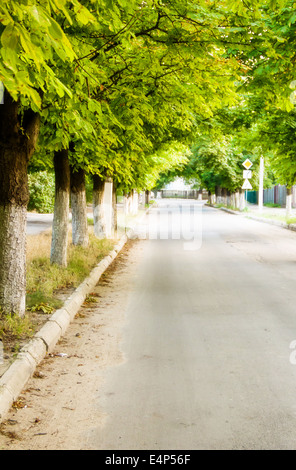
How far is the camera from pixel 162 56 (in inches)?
360

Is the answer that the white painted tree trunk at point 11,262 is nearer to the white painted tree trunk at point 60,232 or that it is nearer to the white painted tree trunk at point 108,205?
the white painted tree trunk at point 60,232

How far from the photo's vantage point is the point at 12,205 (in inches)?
290

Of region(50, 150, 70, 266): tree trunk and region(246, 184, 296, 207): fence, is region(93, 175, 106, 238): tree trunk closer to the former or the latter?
region(50, 150, 70, 266): tree trunk

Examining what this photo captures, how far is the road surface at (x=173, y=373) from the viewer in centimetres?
421

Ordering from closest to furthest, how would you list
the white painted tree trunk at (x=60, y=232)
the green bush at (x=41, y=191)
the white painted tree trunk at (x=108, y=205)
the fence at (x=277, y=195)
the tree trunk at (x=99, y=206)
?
1. the white painted tree trunk at (x=60, y=232)
2. the tree trunk at (x=99, y=206)
3. the white painted tree trunk at (x=108, y=205)
4. the green bush at (x=41, y=191)
5. the fence at (x=277, y=195)

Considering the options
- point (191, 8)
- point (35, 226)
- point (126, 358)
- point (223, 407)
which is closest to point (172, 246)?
point (35, 226)

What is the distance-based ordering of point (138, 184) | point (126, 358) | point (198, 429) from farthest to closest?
point (138, 184) → point (126, 358) → point (198, 429)

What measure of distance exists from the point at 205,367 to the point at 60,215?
6.97 metres

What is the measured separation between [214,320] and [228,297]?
1.76 metres

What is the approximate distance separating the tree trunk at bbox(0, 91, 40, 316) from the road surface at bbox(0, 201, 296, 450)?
913 mm

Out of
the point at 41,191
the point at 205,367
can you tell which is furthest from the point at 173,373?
the point at 41,191

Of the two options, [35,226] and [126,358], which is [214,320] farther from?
[35,226]

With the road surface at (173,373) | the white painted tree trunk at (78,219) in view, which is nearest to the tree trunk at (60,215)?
the road surface at (173,373)

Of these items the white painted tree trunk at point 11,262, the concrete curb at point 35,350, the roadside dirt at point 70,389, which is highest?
the white painted tree trunk at point 11,262
